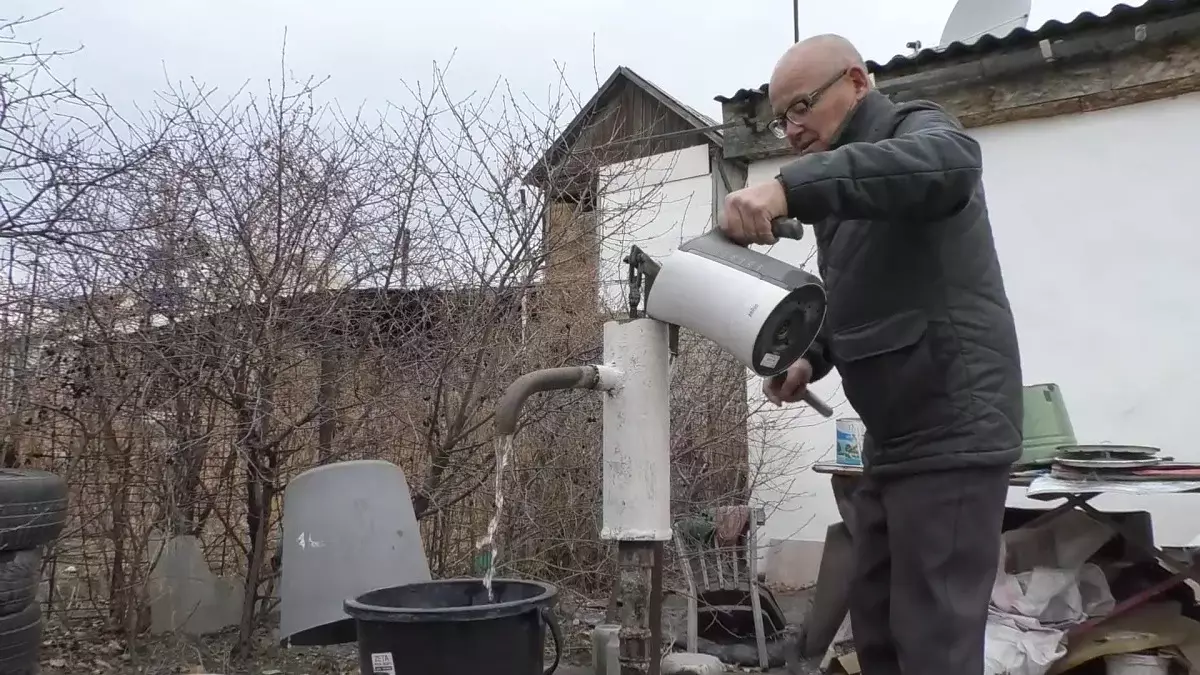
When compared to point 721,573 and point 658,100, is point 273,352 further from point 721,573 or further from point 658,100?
point 658,100

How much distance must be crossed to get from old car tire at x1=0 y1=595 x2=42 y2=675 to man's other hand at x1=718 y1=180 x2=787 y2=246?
2478 millimetres

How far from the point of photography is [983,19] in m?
6.16

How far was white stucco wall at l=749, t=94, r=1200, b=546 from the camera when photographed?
15.5 ft

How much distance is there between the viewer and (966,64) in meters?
5.52

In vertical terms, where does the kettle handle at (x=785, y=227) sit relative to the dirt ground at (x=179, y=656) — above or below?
above

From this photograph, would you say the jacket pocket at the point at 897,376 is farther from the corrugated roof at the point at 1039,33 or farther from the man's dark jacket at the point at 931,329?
the corrugated roof at the point at 1039,33

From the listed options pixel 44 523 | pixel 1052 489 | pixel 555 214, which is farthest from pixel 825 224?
pixel 44 523

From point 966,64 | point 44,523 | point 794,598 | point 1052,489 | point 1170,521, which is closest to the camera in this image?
point 44,523

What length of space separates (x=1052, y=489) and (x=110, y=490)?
10.9ft

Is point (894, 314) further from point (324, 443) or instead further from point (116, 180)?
point (116, 180)

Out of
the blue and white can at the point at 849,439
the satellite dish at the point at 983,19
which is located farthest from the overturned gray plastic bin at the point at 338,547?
the satellite dish at the point at 983,19

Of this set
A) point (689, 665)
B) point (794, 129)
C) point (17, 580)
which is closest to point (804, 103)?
point (794, 129)

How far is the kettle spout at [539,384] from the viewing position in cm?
180

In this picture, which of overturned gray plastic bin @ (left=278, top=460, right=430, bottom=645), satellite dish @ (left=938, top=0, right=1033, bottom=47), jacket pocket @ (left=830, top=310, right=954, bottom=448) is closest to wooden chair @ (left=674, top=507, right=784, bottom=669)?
overturned gray plastic bin @ (left=278, top=460, right=430, bottom=645)
